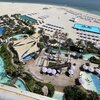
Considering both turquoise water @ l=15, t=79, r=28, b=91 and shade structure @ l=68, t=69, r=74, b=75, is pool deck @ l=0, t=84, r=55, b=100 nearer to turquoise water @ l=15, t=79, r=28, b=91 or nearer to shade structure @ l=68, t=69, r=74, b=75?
turquoise water @ l=15, t=79, r=28, b=91

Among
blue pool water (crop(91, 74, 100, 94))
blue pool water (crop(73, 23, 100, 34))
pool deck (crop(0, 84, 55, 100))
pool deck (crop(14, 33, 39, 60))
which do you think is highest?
pool deck (crop(0, 84, 55, 100))

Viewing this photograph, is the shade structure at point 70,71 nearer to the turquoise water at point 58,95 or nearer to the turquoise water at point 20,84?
the turquoise water at point 58,95

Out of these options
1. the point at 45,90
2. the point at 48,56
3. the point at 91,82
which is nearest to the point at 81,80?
the point at 91,82

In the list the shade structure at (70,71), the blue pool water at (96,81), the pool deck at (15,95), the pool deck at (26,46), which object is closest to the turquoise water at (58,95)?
the shade structure at (70,71)

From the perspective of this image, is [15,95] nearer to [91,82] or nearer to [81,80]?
[81,80]

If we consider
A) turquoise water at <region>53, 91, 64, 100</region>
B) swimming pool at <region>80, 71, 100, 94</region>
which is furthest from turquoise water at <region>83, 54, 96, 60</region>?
turquoise water at <region>53, 91, 64, 100</region>

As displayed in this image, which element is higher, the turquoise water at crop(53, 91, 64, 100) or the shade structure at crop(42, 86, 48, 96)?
the shade structure at crop(42, 86, 48, 96)

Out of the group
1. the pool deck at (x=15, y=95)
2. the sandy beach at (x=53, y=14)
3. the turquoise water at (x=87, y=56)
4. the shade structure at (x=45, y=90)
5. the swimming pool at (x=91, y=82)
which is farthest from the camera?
the sandy beach at (x=53, y=14)

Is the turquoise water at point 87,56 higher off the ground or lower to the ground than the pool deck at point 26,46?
lower
